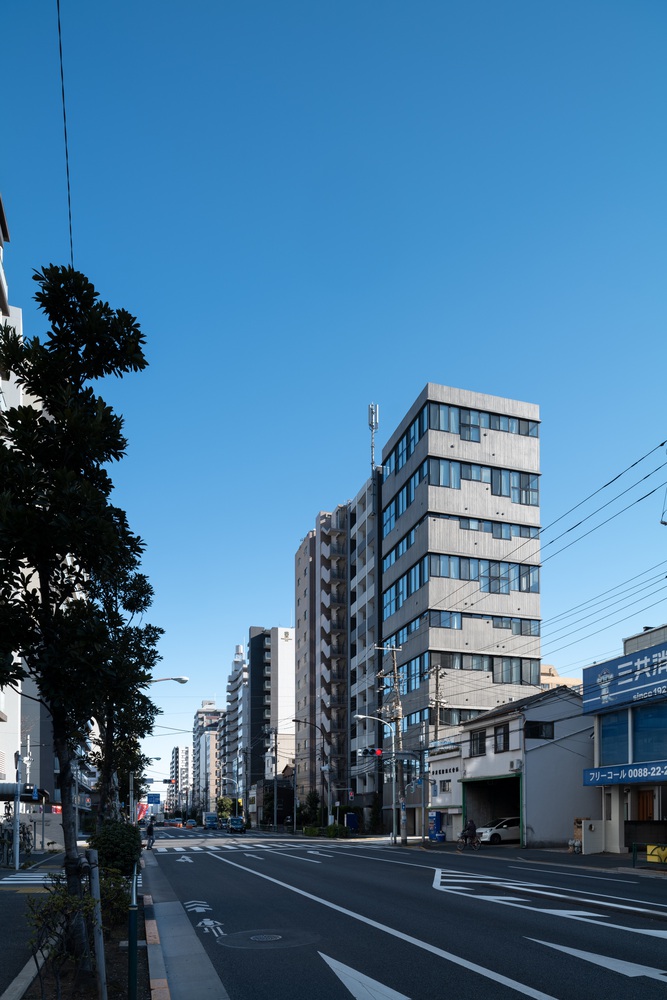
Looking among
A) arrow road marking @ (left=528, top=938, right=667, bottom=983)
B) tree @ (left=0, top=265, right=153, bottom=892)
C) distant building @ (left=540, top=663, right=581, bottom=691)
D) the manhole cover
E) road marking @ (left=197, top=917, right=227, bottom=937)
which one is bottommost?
distant building @ (left=540, top=663, right=581, bottom=691)

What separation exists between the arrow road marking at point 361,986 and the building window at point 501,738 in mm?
39532

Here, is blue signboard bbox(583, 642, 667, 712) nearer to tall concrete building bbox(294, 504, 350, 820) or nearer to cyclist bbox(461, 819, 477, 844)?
cyclist bbox(461, 819, 477, 844)

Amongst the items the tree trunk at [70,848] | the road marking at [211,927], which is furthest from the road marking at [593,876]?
the tree trunk at [70,848]

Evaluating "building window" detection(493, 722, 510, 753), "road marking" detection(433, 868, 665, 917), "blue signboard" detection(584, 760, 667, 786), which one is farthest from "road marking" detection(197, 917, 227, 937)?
"building window" detection(493, 722, 510, 753)

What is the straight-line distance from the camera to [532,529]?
2904 inches

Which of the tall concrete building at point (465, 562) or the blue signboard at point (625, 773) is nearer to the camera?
the blue signboard at point (625, 773)

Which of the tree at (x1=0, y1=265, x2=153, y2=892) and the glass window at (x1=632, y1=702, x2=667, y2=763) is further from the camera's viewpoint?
the glass window at (x1=632, y1=702, x2=667, y2=763)

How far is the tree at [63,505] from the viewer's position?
9906mm

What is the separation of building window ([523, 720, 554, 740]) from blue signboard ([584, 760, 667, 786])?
5.06 m

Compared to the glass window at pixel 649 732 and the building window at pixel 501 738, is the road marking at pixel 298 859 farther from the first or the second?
the glass window at pixel 649 732

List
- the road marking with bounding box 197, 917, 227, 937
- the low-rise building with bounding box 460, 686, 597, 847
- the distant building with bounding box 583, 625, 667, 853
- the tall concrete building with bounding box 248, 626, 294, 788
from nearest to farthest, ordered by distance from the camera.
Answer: the road marking with bounding box 197, 917, 227, 937
the distant building with bounding box 583, 625, 667, 853
the low-rise building with bounding box 460, 686, 597, 847
the tall concrete building with bounding box 248, 626, 294, 788

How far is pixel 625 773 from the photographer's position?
38938mm

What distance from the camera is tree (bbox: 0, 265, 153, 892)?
9906 mm

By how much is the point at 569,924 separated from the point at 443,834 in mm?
44520
